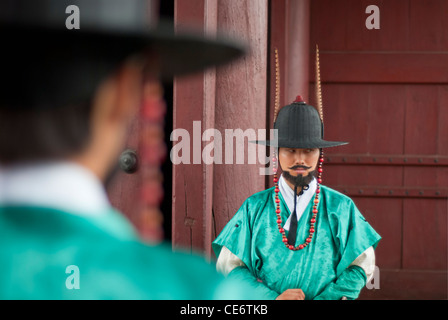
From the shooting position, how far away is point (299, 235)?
2490 millimetres

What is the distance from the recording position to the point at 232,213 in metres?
2.95

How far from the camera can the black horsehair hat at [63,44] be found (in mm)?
707

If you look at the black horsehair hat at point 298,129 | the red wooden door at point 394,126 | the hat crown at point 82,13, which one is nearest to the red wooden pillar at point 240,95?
the black horsehair hat at point 298,129

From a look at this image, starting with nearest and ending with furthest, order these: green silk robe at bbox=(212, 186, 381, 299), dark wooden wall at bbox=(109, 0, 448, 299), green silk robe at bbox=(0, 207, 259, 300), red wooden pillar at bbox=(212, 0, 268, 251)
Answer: green silk robe at bbox=(0, 207, 259, 300)
green silk robe at bbox=(212, 186, 381, 299)
red wooden pillar at bbox=(212, 0, 268, 251)
dark wooden wall at bbox=(109, 0, 448, 299)

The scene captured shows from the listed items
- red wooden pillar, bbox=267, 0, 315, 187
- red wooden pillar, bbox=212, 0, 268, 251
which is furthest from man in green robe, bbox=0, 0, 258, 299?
red wooden pillar, bbox=267, 0, 315, 187

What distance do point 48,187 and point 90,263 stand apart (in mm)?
91

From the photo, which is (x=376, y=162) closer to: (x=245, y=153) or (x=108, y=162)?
(x=245, y=153)

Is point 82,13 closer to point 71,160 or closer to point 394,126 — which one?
point 71,160

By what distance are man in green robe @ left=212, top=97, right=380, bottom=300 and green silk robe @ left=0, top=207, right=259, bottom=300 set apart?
5.37 feet

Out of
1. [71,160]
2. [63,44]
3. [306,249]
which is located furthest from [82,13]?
[306,249]

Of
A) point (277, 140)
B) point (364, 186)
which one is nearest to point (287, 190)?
point (277, 140)

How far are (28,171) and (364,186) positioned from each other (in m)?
3.23

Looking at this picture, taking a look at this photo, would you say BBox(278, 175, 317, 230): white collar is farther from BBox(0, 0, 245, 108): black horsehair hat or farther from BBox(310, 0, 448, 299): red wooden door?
BBox(0, 0, 245, 108): black horsehair hat

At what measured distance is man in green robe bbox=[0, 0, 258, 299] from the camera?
2.30 ft
